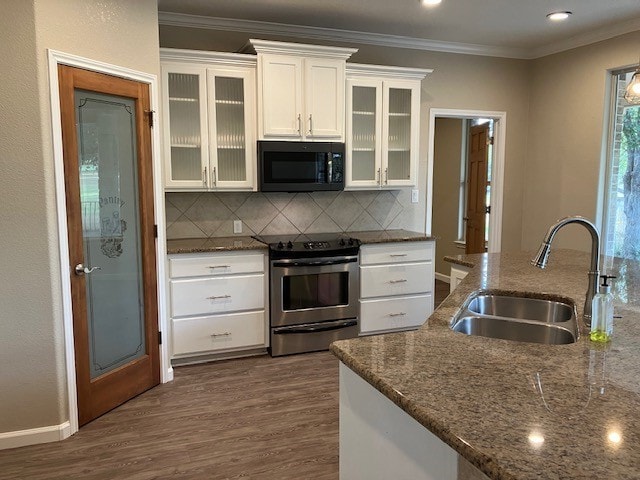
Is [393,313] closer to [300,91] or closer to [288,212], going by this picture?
[288,212]

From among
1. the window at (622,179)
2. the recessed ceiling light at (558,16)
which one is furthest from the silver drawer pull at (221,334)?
the recessed ceiling light at (558,16)

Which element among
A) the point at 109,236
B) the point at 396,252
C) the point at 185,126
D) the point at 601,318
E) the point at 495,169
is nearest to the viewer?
the point at 601,318

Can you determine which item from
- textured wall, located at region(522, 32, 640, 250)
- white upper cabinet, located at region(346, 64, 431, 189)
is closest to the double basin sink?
white upper cabinet, located at region(346, 64, 431, 189)

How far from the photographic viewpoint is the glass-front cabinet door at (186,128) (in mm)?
3863

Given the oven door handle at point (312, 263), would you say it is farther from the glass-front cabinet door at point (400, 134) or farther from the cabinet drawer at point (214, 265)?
A: the glass-front cabinet door at point (400, 134)

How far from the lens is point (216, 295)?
3822 mm

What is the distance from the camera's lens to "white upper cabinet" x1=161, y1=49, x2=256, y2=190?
152 inches

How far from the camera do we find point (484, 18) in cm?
414

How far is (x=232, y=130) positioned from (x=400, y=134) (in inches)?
61.0

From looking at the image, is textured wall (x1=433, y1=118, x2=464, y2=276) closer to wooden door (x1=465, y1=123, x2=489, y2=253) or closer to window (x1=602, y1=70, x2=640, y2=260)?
wooden door (x1=465, y1=123, x2=489, y2=253)

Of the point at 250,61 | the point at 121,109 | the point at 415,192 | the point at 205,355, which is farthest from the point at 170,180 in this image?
the point at 415,192

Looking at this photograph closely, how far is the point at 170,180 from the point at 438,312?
103 inches

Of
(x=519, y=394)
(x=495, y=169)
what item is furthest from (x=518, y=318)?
(x=495, y=169)

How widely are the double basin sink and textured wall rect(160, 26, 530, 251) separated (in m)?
2.76
